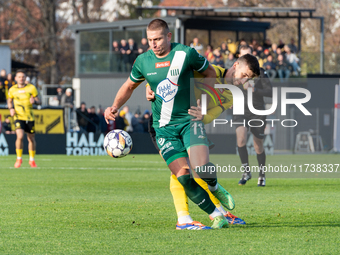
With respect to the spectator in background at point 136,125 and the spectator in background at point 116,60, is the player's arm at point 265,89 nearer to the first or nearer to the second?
the spectator in background at point 136,125

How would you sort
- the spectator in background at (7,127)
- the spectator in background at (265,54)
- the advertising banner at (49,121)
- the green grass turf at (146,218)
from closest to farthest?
the green grass turf at (146,218), the spectator in background at (7,127), the advertising banner at (49,121), the spectator in background at (265,54)

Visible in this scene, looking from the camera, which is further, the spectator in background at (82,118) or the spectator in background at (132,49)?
the spectator in background at (132,49)

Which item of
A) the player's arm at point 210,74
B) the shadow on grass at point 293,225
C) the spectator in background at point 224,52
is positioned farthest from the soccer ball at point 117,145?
the spectator in background at point 224,52

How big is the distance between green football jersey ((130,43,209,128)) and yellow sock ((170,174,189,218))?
0.70 metres

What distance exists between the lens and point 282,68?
2766cm

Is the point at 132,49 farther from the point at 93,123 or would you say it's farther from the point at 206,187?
the point at 206,187

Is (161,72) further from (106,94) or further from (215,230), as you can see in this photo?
(106,94)

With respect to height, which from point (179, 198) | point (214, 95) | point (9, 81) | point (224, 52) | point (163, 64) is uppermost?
point (224, 52)

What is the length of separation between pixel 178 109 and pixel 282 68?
72.6ft

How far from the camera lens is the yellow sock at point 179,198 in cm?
632

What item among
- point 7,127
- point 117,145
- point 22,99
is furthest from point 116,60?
point 117,145

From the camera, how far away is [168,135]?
6.28 metres

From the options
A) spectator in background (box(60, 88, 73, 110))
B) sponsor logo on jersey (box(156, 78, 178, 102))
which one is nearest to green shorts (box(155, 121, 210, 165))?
sponsor logo on jersey (box(156, 78, 178, 102))

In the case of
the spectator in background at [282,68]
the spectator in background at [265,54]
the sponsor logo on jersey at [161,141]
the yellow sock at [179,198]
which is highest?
the spectator in background at [265,54]
